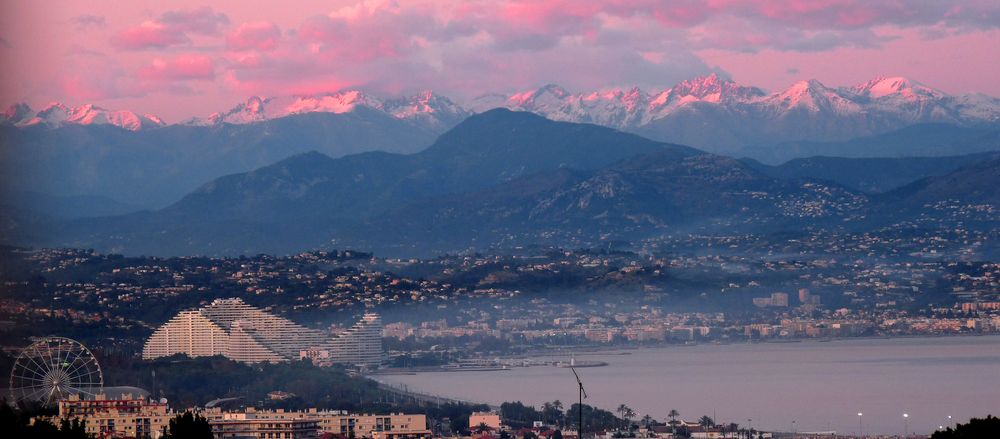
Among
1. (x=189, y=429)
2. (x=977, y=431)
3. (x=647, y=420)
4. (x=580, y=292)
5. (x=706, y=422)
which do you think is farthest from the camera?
(x=580, y=292)

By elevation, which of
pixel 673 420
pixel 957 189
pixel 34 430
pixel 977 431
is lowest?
pixel 977 431

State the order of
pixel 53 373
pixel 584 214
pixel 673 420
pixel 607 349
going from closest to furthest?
pixel 53 373
pixel 673 420
pixel 607 349
pixel 584 214

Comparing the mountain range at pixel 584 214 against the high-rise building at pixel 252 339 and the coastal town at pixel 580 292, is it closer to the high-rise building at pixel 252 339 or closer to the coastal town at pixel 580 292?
the coastal town at pixel 580 292

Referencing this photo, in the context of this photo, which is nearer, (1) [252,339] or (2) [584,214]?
(1) [252,339]

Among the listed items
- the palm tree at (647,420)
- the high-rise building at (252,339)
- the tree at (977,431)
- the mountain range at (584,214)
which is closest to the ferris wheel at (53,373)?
the palm tree at (647,420)

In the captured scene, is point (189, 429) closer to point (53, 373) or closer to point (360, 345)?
point (53, 373)

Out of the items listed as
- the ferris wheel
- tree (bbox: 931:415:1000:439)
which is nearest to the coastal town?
the ferris wheel

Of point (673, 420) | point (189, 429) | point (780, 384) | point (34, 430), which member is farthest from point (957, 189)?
point (34, 430)
